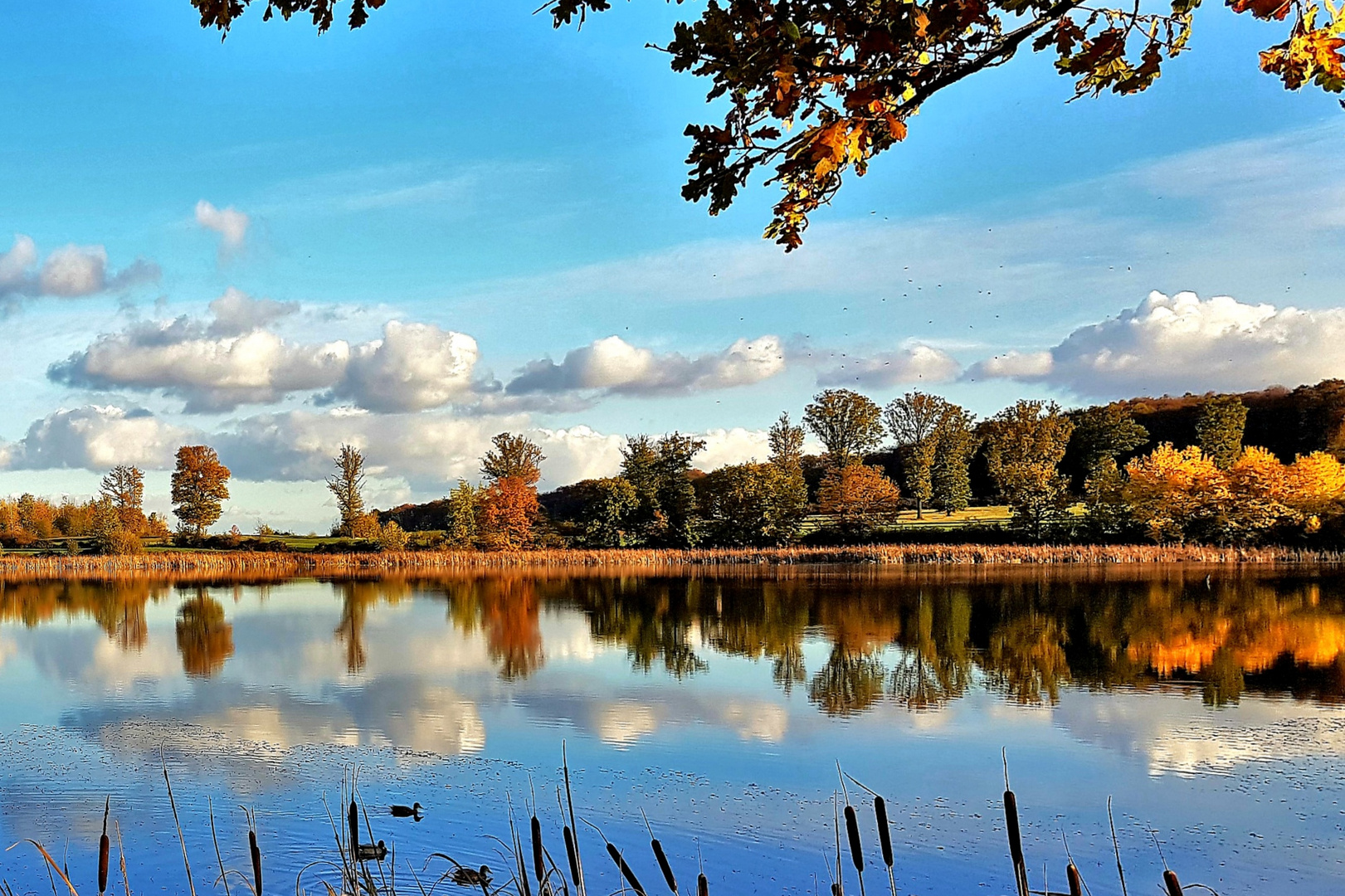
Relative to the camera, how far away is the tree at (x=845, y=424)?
66.6 metres

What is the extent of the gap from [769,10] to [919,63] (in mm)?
494

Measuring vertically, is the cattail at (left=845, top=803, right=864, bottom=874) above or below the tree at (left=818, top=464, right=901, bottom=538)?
below

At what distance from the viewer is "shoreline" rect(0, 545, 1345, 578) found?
41875 millimetres

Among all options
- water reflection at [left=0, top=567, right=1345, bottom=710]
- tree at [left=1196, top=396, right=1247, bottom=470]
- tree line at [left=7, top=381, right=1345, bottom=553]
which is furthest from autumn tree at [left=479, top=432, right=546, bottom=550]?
tree at [left=1196, top=396, right=1247, bottom=470]

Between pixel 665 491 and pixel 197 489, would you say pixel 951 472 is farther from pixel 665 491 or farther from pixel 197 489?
pixel 197 489

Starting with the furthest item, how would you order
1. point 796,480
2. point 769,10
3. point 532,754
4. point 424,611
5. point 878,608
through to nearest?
point 796,480 → point 424,611 → point 878,608 → point 532,754 → point 769,10

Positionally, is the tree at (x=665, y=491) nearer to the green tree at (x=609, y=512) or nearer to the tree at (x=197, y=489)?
the green tree at (x=609, y=512)

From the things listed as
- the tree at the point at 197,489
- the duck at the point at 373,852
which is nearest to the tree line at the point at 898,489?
the tree at the point at 197,489

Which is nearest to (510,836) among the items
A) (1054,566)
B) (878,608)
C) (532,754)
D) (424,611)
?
(532,754)

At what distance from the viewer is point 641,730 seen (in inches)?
423

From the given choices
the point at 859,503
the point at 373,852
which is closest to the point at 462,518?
the point at 859,503

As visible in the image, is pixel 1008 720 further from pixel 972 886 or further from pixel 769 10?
pixel 769 10

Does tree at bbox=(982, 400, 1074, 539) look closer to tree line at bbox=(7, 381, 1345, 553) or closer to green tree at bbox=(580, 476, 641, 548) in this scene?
tree line at bbox=(7, 381, 1345, 553)

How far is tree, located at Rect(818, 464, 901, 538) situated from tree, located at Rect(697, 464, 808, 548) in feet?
5.02
